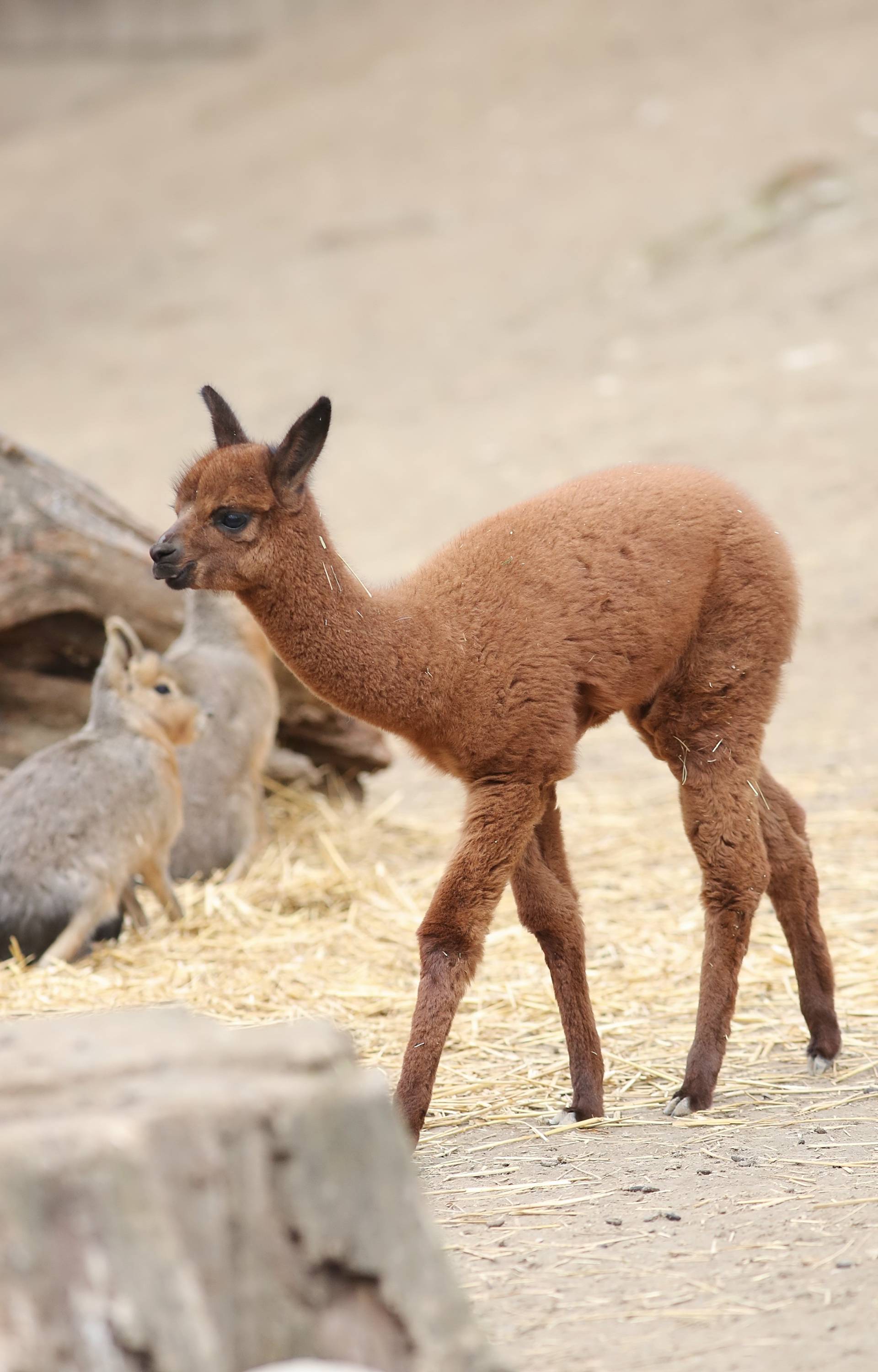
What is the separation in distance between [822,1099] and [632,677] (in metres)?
1.40

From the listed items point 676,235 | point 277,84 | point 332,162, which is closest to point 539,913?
point 676,235

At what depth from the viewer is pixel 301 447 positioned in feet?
13.8

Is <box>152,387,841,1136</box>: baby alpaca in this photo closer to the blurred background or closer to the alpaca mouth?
the alpaca mouth

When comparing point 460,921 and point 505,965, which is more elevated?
point 460,921

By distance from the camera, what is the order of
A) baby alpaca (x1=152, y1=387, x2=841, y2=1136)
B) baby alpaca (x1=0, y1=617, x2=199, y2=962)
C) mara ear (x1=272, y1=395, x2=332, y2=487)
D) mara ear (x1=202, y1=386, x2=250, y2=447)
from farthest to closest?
baby alpaca (x1=0, y1=617, x2=199, y2=962)
mara ear (x1=202, y1=386, x2=250, y2=447)
baby alpaca (x1=152, y1=387, x2=841, y2=1136)
mara ear (x1=272, y1=395, x2=332, y2=487)

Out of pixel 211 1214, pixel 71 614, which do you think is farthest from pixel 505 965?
pixel 211 1214

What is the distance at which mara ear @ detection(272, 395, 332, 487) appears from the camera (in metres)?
4.17

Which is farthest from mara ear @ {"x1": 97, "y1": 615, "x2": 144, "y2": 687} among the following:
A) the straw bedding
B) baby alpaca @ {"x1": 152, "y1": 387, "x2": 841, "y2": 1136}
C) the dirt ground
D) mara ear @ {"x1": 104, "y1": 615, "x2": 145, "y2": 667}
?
baby alpaca @ {"x1": 152, "y1": 387, "x2": 841, "y2": 1136}

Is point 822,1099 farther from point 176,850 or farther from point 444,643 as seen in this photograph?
point 176,850

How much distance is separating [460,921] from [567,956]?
55cm

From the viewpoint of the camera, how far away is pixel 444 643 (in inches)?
173

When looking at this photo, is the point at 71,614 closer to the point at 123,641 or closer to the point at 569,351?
the point at 123,641

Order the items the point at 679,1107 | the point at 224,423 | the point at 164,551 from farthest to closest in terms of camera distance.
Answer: the point at 679,1107, the point at 224,423, the point at 164,551

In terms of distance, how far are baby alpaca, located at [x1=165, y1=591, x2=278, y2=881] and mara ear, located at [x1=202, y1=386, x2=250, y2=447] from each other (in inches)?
129
